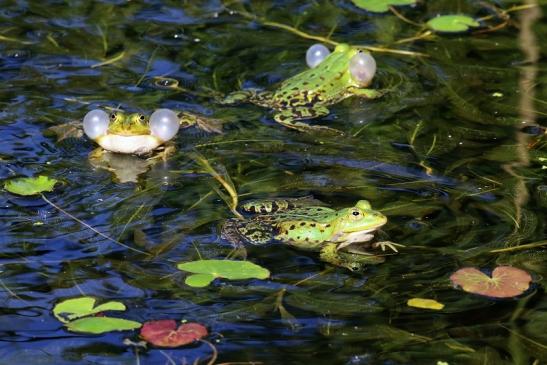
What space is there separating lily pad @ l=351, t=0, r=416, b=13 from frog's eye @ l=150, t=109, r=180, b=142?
2.81m

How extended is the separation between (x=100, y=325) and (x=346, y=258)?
136 centimetres

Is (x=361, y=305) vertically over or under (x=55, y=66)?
under

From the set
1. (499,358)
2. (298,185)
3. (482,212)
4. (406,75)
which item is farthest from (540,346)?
(406,75)

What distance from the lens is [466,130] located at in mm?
6480

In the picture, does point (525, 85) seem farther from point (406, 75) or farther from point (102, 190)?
point (102, 190)

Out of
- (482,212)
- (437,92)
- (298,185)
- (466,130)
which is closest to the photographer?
(482,212)

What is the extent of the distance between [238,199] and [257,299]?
1068 mm

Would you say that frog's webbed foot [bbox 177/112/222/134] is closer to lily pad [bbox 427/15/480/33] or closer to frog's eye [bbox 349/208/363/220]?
frog's eye [bbox 349/208/363/220]

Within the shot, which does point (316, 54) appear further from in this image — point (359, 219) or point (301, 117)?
point (359, 219)

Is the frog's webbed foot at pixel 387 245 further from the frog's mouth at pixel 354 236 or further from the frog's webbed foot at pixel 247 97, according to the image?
the frog's webbed foot at pixel 247 97

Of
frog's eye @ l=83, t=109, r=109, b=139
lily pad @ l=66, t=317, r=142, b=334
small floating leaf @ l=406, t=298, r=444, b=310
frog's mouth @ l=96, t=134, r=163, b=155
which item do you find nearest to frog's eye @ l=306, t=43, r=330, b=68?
frog's mouth @ l=96, t=134, r=163, b=155

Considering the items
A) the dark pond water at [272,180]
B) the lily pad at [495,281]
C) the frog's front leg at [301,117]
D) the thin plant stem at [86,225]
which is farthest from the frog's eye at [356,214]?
the frog's front leg at [301,117]

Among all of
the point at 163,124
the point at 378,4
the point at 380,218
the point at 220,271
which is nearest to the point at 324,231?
the point at 380,218

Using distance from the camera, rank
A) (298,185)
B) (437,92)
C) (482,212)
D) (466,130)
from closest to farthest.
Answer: (482,212) < (298,185) < (466,130) < (437,92)
